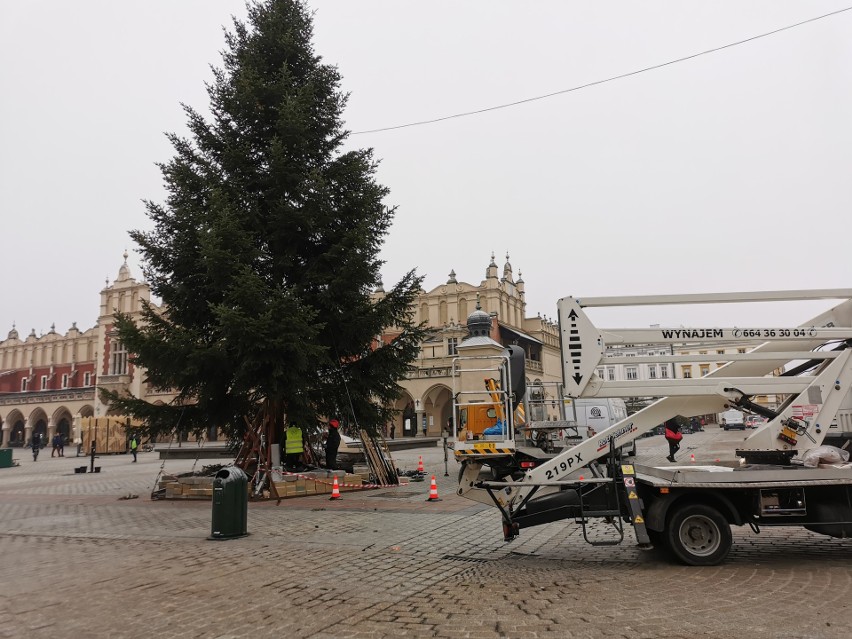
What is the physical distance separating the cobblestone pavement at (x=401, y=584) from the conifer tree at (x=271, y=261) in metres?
3.97

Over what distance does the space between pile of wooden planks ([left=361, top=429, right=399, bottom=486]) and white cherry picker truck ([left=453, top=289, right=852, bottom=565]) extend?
849 centimetres

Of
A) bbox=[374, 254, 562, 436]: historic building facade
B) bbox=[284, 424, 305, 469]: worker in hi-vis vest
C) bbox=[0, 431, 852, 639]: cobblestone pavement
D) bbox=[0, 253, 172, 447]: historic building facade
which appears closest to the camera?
bbox=[0, 431, 852, 639]: cobblestone pavement

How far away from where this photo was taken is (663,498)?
6527mm

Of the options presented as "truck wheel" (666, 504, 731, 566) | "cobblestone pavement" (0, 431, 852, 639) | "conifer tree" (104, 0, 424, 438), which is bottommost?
"cobblestone pavement" (0, 431, 852, 639)

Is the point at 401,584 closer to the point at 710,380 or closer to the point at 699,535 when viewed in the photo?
the point at 699,535

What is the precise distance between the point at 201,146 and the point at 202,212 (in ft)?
9.75

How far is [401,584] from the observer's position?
240 inches

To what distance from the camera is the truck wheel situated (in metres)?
6.43

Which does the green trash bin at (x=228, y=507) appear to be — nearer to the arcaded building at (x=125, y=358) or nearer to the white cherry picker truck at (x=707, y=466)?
the white cherry picker truck at (x=707, y=466)

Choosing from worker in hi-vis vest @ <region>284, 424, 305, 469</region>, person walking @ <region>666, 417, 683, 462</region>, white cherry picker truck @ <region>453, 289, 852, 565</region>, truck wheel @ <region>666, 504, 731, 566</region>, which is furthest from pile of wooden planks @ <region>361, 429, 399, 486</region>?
truck wheel @ <region>666, 504, 731, 566</region>

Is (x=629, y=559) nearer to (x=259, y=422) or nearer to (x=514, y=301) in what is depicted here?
(x=259, y=422)

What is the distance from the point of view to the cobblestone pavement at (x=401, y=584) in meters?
4.78

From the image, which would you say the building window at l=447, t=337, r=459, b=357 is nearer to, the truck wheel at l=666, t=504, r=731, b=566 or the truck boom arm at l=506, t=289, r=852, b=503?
the truck boom arm at l=506, t=289, r=852, b=503

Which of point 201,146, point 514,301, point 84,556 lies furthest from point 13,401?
point 84,556
